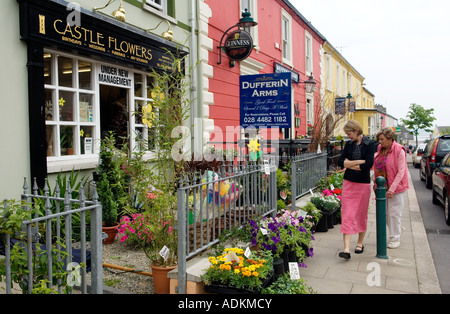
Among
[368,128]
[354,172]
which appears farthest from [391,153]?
[368,128]

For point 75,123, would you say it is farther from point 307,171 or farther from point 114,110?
point 307,171

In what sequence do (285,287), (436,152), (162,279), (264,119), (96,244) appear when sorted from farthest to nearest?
1. (436,152)
2. (264,119)
3. (162,279)
4. (285,287)
5. (96,244)

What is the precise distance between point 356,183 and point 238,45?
6365 millimetres

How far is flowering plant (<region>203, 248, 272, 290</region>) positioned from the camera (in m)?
3.48

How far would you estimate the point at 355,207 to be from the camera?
5281 mm

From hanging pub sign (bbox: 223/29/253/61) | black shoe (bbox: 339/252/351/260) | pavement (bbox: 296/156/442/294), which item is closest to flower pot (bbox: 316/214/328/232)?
pavement (bbox: 296/156/442/294)

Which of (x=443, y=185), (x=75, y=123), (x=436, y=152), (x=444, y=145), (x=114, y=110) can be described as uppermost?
(x=114, y=110)

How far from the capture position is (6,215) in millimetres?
2330

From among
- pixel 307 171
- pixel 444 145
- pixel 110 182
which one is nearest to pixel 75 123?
pixel 110 182

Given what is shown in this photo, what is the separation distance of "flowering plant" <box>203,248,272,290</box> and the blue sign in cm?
515

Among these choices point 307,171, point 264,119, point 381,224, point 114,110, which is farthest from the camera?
point 264,119

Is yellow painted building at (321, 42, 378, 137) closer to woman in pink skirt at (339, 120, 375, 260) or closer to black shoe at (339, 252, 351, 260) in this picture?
woman in pink skirt at (339, 120, 375, 260)

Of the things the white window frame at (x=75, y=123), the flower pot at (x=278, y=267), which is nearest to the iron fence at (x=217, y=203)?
the flower pot at (x=278, y=267)

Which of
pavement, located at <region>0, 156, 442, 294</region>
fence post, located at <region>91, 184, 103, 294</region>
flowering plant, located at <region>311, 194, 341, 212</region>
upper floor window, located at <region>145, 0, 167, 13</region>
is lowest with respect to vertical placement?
pavement, located at <region>0, 156, 442, 294</region>
